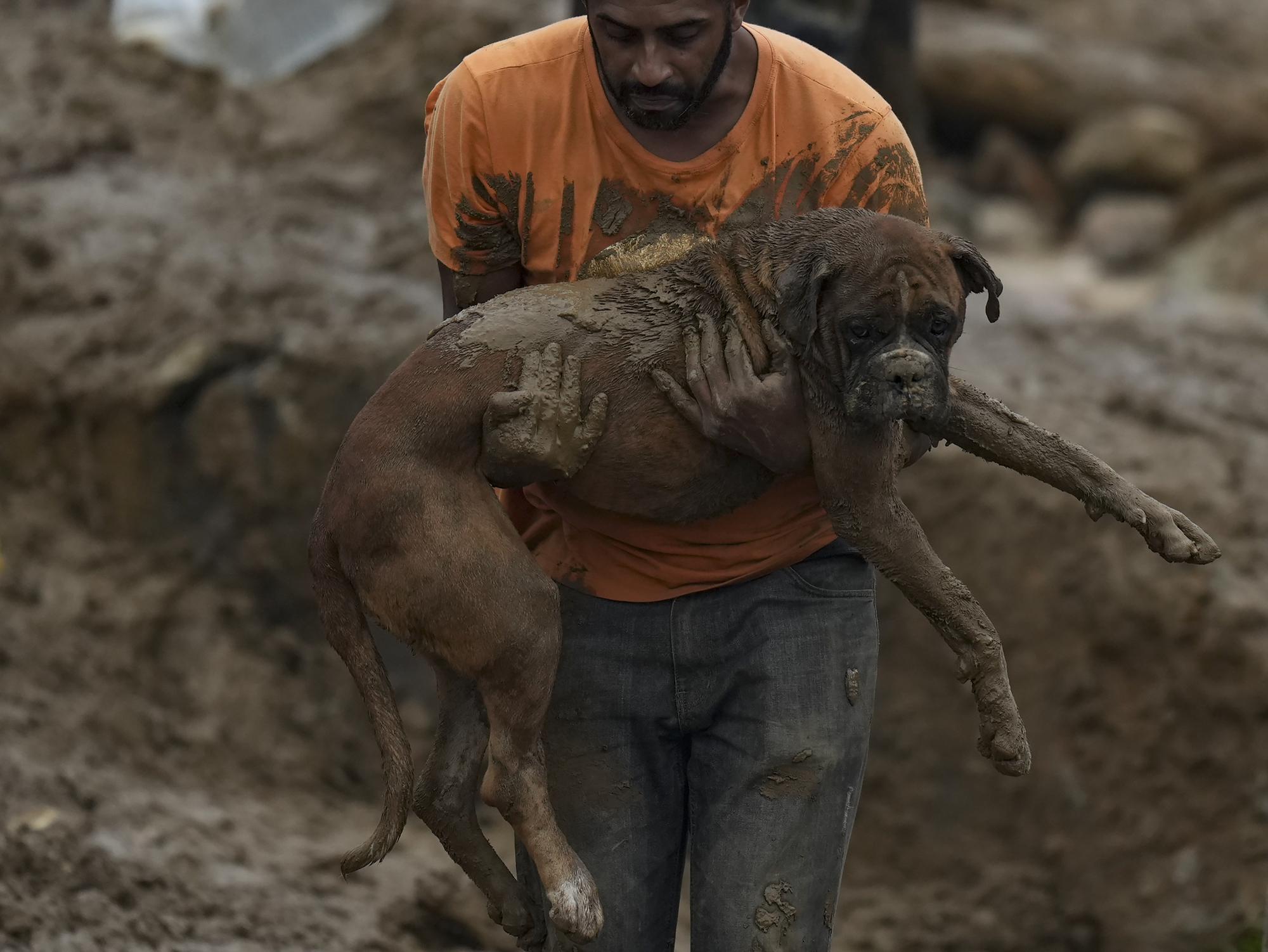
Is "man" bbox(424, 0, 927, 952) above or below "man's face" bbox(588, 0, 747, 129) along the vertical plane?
below

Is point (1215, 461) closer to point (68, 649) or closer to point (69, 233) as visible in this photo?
point (68, 649)

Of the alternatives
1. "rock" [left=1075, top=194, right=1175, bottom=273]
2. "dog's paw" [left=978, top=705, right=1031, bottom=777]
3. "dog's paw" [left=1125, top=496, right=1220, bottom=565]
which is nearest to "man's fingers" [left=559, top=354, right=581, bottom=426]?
"dog's paw" [left=978, top=705, right=1031, bottom=777]

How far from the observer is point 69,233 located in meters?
6.71

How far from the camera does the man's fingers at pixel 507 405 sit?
2822 millimetres

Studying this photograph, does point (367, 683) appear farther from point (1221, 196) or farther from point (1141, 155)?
point (1141, 155)

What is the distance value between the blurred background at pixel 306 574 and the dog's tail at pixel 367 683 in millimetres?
1598

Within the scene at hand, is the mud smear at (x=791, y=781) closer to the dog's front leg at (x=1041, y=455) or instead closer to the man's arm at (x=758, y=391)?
the man's arm at (x=758, y=391)

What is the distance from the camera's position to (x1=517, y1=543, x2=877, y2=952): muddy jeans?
3.00 metres

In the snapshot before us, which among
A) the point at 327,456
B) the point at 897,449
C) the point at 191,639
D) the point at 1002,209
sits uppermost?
the point at 897,449

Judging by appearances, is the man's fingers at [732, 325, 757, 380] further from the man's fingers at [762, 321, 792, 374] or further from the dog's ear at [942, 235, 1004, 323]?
the dog's ear at [942, 235, 1004, 323]

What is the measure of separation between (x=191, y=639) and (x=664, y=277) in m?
3.81

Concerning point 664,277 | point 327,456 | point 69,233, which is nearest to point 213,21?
point 69,233

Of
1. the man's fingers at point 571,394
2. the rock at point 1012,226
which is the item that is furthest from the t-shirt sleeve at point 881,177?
the rock at point 1012,226

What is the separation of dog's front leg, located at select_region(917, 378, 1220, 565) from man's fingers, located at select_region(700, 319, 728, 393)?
0.41 m
